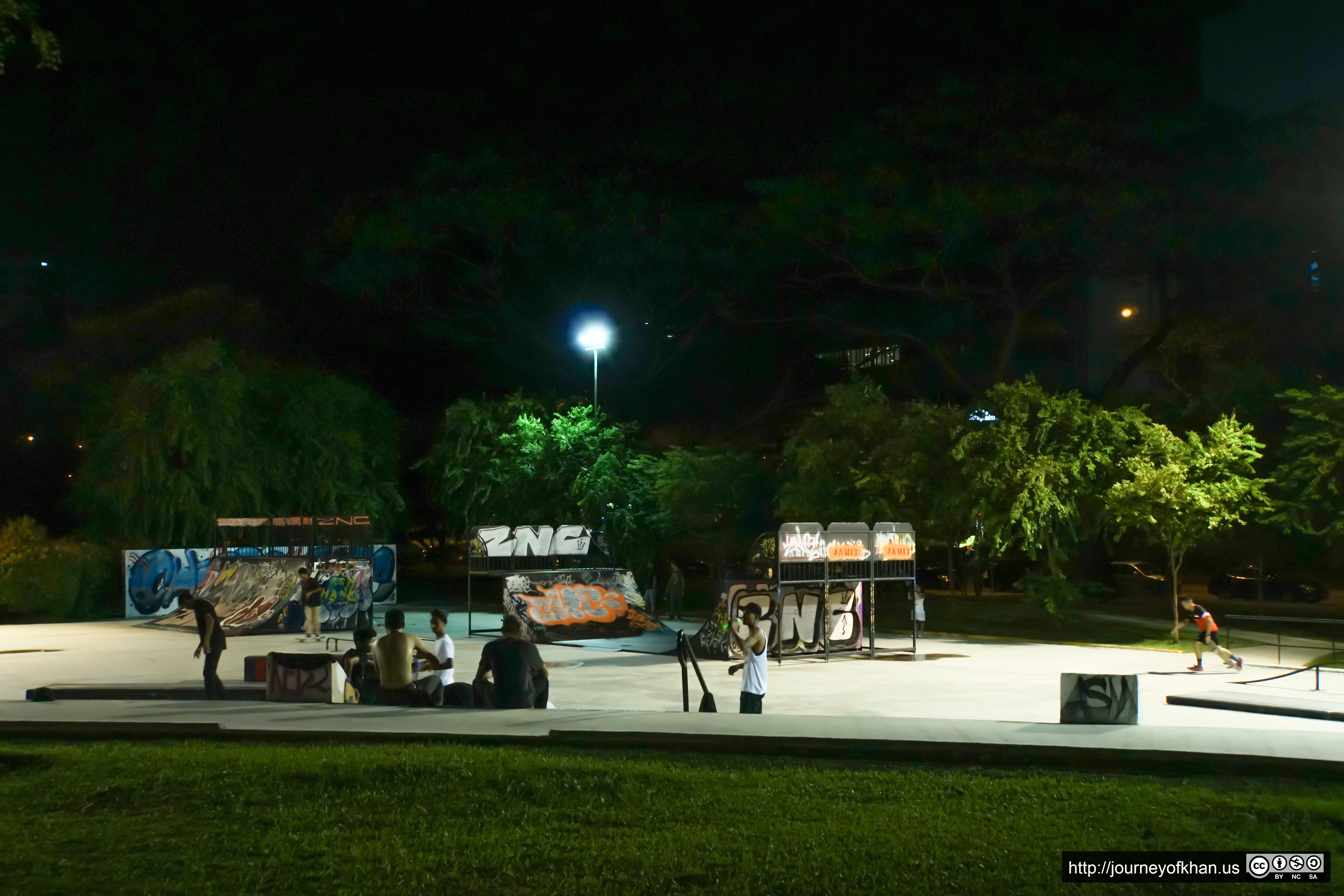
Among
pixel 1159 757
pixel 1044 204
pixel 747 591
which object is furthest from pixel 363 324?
pixel 1159 757

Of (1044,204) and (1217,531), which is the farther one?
(1044,204)

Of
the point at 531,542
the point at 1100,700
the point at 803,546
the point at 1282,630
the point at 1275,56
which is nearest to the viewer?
the point at 1100,700

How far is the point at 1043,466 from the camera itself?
3023 cm

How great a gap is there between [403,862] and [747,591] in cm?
1806

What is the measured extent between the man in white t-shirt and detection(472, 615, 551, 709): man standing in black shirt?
0.37 m

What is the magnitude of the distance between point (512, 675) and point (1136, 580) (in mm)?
39869

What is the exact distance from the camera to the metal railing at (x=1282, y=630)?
22156 millimetres

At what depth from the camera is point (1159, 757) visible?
33.2 feet

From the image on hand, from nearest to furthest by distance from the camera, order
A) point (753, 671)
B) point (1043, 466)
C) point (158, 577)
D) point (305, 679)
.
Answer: point (753, 671), point (305, 679), point (1043, 466), point (158, 577)

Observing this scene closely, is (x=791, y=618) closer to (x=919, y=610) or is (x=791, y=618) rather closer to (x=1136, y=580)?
(x=919, y=610)

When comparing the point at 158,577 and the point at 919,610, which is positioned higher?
the point at 158,577

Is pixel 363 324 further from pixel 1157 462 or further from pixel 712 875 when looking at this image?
pixel 712 875

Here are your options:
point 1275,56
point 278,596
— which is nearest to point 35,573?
point 278,596

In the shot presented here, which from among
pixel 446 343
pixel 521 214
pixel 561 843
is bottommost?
pixel 561 843
